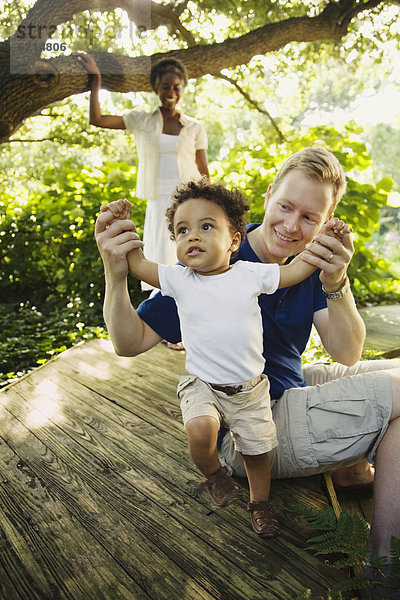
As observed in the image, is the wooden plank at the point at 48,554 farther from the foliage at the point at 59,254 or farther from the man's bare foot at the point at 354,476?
the foliage at the point at 59,254

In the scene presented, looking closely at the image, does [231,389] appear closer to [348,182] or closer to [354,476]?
[354,476]

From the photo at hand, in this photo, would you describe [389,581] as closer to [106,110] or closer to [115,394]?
[115,394]

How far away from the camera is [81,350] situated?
11.9ft

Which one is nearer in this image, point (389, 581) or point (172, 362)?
point (389, 581)

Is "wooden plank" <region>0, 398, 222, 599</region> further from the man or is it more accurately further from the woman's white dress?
the woman's white dress

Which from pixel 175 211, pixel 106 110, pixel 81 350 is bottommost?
pixel 81 350

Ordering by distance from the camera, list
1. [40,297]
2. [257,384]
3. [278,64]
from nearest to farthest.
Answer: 1. [257,384]
2. [40,297]
3. [278,64]

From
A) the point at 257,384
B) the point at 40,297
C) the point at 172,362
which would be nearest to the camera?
the point at 257,384

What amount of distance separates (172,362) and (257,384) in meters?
1.86

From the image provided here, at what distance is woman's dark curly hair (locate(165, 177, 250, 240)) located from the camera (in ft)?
5.23

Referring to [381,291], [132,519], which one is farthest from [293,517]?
[381,291]

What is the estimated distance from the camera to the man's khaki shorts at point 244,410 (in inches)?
59.6

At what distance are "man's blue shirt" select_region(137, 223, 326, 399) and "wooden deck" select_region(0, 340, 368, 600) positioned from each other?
0.41m

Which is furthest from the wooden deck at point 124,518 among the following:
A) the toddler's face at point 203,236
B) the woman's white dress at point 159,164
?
the woman's white dress at point 159,164
